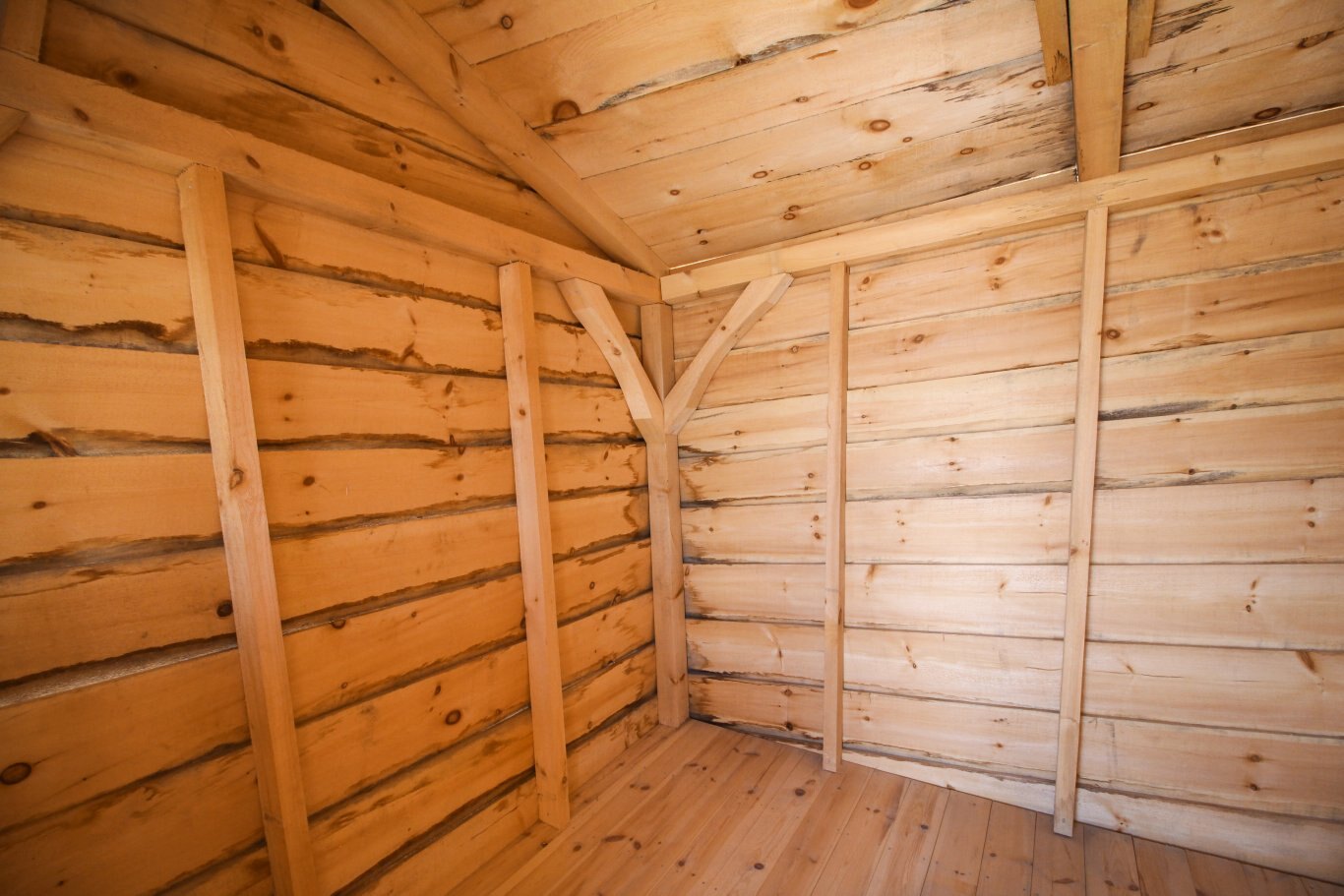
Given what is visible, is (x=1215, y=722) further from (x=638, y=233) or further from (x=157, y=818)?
(x=157, y=818)

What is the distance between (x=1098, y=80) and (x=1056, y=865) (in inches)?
91.9

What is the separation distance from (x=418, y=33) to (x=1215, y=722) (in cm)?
322

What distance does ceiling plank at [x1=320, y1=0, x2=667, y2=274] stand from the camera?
1.53m

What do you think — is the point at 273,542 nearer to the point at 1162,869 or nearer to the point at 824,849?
the point at 824,849

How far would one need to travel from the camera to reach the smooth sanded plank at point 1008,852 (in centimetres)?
173

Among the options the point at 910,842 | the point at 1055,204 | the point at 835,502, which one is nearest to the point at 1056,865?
the point at 910,842

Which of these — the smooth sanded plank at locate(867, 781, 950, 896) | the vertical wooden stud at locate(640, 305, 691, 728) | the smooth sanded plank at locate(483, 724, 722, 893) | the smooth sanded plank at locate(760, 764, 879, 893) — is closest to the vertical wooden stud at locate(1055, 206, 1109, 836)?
the smooth sanded plank at locate(867, 781, 950, 896)

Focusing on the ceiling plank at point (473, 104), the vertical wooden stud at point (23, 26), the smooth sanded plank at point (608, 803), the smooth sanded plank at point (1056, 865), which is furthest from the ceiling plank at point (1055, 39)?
the smooth sanded plank at point (608, 803)

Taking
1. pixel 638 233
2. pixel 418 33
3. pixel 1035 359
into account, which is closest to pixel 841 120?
pixel 638 233

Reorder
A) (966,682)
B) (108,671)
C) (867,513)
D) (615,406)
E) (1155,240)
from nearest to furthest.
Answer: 1. (108,671)
2. (1155,240)
3. (966,682)
4. (867,513)
5. (615,406)

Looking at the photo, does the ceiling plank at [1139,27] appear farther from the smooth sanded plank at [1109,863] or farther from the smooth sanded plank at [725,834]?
the smooth sanded plank at [725,834]

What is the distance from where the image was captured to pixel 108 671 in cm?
115

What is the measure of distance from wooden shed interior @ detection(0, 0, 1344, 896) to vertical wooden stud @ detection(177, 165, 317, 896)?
10 millimetres

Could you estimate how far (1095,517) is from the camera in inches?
76.1
